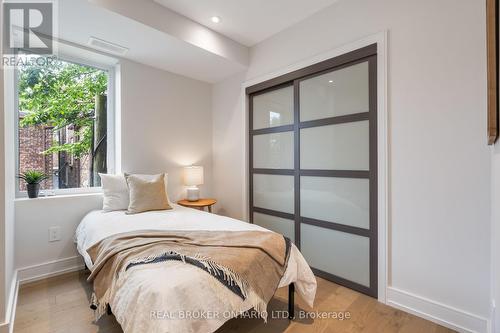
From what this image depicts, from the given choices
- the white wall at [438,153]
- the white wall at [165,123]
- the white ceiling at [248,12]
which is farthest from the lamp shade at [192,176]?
the white wall at [438,153]

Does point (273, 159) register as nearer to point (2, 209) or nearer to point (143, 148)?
point (143, 148)

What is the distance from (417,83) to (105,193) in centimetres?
305

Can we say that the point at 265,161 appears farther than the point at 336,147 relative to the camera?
Yes

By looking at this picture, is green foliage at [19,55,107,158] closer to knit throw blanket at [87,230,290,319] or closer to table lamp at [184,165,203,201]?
table lamp at [184,165,203,201]

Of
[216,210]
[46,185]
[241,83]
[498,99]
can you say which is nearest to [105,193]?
[46,185]

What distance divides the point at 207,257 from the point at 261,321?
0.80 metres

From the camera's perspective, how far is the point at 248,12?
8.26ft

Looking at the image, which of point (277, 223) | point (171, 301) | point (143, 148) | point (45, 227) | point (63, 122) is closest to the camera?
point (171, 301)

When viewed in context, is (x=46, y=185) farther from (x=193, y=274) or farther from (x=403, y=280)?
(x=403, y=280)

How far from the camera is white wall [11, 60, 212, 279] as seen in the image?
2.36 m

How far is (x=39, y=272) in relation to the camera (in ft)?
7.80

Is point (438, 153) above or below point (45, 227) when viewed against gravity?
above

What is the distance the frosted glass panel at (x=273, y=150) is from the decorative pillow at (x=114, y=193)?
1604mm
